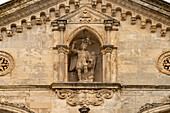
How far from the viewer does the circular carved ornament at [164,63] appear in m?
25.8

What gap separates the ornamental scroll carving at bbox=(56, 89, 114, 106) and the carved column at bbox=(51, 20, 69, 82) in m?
0.49

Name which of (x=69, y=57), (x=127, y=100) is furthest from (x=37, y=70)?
(x=127, y=100)

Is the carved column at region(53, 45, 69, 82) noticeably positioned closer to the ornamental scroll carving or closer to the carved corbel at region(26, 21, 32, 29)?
the ornamental scroll carving

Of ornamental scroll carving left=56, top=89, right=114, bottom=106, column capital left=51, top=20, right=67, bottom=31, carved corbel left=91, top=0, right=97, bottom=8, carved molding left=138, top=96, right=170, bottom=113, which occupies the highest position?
carved corbel left=91, top=0, right=97, bottom=8

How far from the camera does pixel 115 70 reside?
25797mm

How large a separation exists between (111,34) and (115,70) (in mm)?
1248

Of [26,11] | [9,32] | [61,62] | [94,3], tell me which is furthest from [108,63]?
[9,32]

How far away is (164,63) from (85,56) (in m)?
2.52

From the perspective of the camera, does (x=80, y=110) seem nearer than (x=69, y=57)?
Yes

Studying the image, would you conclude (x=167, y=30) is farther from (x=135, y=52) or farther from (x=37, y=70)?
(x=37, y=70)

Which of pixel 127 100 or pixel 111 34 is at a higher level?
pixel 111 34

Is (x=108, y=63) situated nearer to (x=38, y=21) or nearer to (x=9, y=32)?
(x=38, y=21)

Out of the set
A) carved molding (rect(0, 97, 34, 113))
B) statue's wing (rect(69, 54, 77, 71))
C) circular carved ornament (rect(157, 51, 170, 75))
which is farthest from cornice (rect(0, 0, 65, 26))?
circular carved ornament (rect(157, 51, 170, 75))

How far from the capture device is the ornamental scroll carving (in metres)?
25.3
